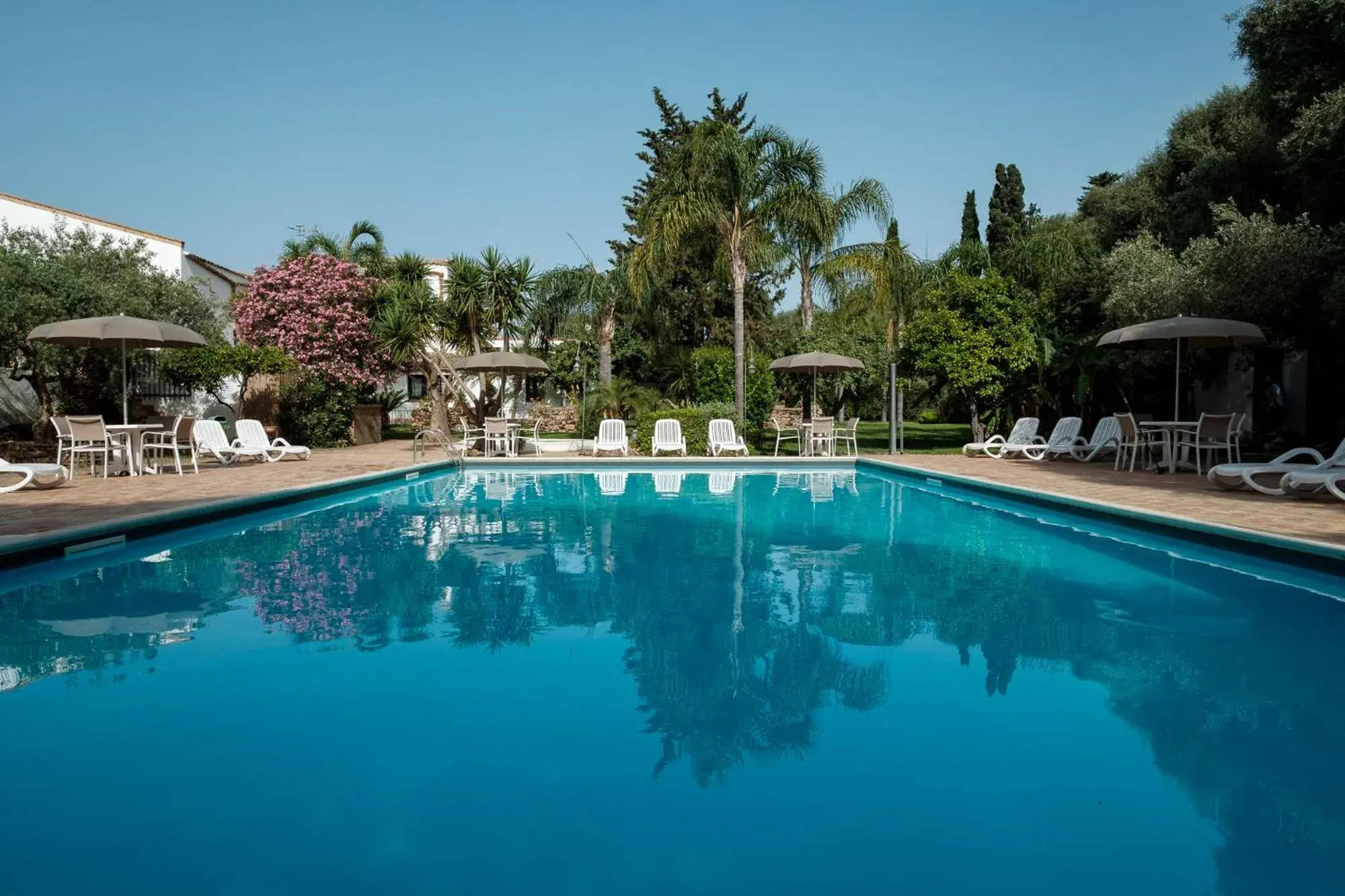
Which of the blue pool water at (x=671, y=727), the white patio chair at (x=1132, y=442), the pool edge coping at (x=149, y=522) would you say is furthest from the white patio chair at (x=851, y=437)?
the blue pool water at (x=671, y=727)

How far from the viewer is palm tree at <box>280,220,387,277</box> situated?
23281 millimetres

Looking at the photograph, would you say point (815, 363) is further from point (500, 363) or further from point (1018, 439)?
point (500, 363)

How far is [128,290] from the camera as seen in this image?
56.9 feet

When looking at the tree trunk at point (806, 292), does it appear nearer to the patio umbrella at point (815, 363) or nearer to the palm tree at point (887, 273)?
the palm tree at point (887, 273)

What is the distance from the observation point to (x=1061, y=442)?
16109 mm

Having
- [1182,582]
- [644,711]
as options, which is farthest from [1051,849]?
[1182,582]

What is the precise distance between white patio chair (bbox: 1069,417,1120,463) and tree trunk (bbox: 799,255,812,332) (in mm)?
7995

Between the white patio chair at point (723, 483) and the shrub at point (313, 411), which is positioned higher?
the shrub at point (313, 411)

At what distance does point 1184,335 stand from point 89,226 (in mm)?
23616

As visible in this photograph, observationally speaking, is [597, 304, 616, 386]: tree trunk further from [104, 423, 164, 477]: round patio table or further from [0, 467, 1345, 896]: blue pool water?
[0, 467, 1345, 896]: blue pool water

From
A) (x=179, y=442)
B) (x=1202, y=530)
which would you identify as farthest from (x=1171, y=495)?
(x=179, y=442)

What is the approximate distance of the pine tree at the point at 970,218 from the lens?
35031 mm

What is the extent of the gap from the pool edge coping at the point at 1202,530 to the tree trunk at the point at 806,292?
1077 cm

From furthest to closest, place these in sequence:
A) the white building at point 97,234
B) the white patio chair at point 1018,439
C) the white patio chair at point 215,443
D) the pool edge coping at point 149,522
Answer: the white building at point 97,234 → the white patio chair at point 1018,439 → the white patio chair at point 215,443 → the pool edge coping at point 149,522
